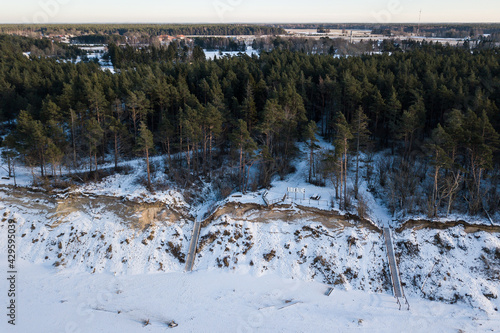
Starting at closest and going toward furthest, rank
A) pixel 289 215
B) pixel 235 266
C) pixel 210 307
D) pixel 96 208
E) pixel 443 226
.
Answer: pixel 210 307
pixel 235 266
pixel 443 226
pixel 289 215
pixel 96 208

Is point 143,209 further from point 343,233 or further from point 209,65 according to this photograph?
point 209,65


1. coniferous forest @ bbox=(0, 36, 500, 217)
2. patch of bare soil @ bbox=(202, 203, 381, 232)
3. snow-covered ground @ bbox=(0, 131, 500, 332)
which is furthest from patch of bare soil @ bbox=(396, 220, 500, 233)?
patch of bare soil @ bbox=(202, 203, 381, 232)

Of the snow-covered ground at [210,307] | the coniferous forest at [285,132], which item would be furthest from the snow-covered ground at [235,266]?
the coniferous forest at [285,132]

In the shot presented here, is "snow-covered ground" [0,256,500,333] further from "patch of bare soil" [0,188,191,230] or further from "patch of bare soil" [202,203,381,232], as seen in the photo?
"patch of bare soil" [202,203,381,232]

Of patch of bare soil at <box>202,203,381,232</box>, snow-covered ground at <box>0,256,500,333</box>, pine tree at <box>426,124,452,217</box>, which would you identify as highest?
pine tree at <box>426,124,452,217</box>

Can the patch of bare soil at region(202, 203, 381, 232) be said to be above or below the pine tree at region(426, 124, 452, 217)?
below

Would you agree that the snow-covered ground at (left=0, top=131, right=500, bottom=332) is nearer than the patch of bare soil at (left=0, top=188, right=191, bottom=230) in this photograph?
Yes

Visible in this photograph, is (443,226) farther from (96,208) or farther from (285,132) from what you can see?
(96,208)

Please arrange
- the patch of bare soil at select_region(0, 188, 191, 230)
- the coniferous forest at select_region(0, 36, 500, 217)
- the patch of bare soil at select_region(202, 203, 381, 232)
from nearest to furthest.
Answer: the patch of bare soil at select_region(202, 203, 381, 232), the patch of bare soil at select_region(0, 188, 191, 230), the coniferous forest at select_region(0, 36, 500, 217)

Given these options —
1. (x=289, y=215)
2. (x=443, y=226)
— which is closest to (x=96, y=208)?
(x=289, y=215)
